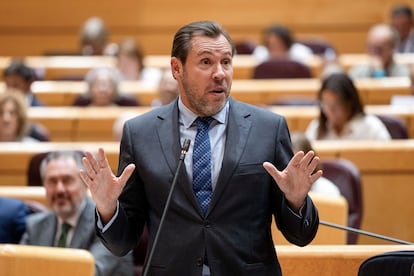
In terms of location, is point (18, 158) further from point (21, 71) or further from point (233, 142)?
point (233, 142)

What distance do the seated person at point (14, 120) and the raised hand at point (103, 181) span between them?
9.18 ft

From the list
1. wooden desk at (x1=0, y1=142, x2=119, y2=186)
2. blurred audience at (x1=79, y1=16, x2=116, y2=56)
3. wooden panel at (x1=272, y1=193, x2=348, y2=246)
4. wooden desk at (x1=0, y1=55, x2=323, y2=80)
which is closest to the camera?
wooden panel at (x1=272, y1=193, x2=348, y2=246)

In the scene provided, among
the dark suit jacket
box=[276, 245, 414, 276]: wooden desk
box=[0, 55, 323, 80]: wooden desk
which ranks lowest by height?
box=[0, 55, 323, 80]: wooden desk

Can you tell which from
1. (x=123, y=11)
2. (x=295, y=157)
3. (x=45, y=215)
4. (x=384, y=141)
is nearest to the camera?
(x=295, y=157)

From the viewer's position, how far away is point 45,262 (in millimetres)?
2434

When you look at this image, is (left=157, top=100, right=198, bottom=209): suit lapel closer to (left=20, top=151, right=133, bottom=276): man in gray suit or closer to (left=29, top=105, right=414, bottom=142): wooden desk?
(left=20, top=151, right=133, bottom=276): man in gray suit

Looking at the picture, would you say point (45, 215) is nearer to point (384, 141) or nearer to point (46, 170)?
point (46, 170)

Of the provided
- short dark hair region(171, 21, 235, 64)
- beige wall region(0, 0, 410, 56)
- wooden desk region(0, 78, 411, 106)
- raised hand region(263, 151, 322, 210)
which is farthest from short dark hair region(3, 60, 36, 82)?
raised hand region(263, 151, 322, 210)

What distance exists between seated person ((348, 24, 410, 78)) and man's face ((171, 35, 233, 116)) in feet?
13.5

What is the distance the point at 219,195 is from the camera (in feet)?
6.58

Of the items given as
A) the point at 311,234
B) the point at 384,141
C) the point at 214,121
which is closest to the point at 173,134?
the point at 214,121

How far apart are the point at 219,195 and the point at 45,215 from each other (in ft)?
4.85

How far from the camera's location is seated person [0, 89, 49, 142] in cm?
471

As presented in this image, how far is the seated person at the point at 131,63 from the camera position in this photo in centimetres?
630
